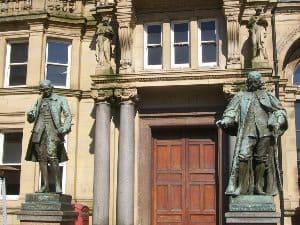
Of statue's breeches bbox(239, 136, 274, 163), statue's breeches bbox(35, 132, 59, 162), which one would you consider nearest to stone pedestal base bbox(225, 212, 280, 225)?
statue's breeches bbox(239, 136, 274, 163)

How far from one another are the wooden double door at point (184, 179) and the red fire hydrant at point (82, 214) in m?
2.19

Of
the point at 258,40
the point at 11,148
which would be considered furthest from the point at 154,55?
the point at 11,148

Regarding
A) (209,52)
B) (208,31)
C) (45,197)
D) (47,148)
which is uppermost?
(208,31)

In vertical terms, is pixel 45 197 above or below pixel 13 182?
below

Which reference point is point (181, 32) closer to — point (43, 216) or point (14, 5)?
point (14, 5)

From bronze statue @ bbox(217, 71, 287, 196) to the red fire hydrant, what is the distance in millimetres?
7490

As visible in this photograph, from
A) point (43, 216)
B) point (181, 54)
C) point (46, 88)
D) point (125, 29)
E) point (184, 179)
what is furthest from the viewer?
point (181, 54)

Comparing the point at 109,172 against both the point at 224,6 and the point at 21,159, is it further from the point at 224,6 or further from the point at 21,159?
the point at 224,6

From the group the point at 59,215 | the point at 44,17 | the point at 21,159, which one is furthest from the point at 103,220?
the point at 44,17

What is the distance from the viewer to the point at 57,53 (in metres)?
18.5

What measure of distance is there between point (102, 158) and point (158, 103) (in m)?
2.65

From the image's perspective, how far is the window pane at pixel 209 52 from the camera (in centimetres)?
1656

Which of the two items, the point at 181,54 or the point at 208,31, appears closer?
the point at 208,31

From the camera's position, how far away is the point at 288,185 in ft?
53.8
